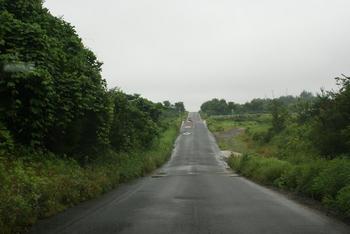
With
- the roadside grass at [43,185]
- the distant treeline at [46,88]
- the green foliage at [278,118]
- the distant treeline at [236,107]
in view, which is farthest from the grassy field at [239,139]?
the distant treeline at [236,107]

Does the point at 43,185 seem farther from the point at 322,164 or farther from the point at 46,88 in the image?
the point at 322,164

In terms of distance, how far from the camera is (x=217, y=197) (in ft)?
62.9

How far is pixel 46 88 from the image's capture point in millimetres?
19750

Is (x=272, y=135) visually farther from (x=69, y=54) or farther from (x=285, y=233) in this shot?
(x=285, y=233)

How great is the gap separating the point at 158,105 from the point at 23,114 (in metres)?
52.6

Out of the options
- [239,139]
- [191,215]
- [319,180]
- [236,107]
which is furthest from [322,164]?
[236,107]

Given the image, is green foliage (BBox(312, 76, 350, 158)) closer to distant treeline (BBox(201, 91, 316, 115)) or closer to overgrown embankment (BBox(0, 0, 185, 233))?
overgrown embankment (BBox(0, 0, 185, 233))

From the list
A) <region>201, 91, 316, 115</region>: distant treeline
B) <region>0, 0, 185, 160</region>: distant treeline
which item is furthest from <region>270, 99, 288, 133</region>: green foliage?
<region>201, 91, 316, 115</region>: distant treeline

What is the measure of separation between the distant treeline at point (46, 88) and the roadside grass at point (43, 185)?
1.03m

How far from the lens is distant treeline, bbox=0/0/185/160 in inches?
763

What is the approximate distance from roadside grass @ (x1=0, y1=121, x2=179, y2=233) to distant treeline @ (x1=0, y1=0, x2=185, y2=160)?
1032 millimetres

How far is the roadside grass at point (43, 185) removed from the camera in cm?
1179

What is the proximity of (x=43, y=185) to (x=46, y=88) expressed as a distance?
534 cm

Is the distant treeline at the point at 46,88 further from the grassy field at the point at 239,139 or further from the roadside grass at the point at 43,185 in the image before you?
the grassy field at the point at 239,139
